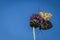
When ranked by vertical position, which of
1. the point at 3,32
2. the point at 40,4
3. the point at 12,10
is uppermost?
the point at 40,4

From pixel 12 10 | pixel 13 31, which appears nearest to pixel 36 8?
pixel 12 10

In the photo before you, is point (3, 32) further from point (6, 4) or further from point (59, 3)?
point (59, 3)

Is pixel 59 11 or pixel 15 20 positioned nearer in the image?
pixel 15 20

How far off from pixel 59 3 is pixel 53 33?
0.40 m

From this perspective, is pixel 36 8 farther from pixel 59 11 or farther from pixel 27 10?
pixel 59 11

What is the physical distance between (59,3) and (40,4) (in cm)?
25

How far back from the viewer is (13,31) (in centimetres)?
156

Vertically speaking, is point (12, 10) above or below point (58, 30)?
above

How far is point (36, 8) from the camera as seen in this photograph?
5.41 feet

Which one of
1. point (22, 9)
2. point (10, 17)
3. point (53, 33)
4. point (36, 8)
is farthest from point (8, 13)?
point (53, 33)

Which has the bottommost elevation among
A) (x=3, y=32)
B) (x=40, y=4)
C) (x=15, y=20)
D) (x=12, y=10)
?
(x=3, y=32)

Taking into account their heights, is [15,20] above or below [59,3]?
below

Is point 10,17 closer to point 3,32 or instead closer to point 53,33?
point 3,32

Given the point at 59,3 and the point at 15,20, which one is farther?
the point at 59,3
